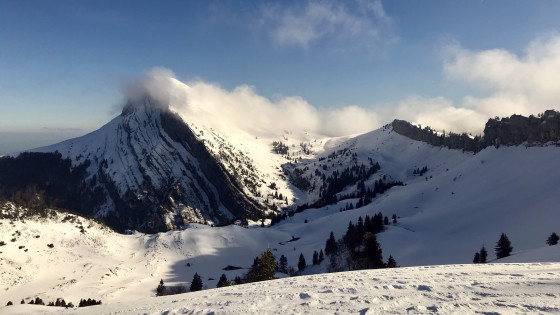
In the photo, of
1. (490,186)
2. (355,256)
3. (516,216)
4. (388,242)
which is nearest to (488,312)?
(355,256)

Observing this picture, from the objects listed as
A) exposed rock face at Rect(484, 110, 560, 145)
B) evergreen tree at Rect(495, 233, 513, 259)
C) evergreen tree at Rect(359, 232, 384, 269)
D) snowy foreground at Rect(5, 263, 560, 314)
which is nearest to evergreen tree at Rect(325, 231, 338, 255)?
evergreen tree at Rect(359, 232, 384, 269)

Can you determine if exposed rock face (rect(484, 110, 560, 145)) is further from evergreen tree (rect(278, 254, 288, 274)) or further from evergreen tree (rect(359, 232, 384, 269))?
evergreen tree (rect(359, 232, 384, 269))

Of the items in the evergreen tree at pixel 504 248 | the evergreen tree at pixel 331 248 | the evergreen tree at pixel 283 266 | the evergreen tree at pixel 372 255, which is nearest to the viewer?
the evergreen tree at pixel 372 255

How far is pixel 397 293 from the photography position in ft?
55.2

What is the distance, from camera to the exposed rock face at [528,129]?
130625mm

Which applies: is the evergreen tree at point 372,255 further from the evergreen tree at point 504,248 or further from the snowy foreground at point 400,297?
the snowy foreground at point 400,297

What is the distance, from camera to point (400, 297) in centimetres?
1605

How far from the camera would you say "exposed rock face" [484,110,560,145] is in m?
131

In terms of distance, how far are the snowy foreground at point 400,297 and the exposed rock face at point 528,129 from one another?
14154 cm

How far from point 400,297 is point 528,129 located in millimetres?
161572

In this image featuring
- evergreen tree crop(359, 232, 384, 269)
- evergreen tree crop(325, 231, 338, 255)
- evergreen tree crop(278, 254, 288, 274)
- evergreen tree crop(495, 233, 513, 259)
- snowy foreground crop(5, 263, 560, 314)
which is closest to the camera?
snowy foreground crop(5, 263, 560, 314)

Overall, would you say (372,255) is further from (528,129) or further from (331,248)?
(528,129)

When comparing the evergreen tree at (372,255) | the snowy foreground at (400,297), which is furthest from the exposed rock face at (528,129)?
the snowy foreground at (400,297)

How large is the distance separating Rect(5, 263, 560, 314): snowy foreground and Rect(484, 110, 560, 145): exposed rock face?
464 ft
